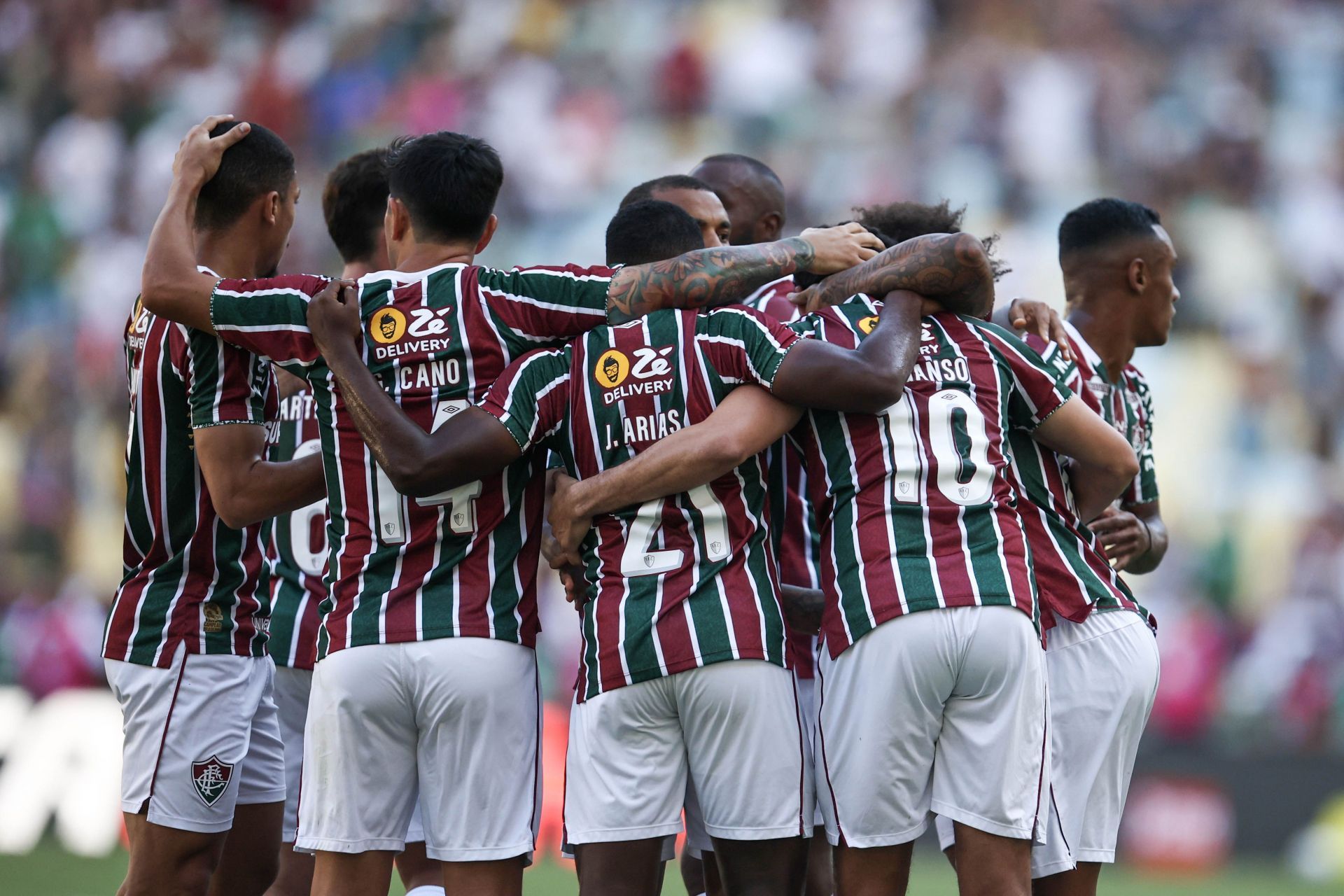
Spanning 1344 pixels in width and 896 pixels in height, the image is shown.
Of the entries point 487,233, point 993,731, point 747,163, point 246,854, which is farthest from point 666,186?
point 246,854

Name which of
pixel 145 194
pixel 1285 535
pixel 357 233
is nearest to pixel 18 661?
pixel 145 194

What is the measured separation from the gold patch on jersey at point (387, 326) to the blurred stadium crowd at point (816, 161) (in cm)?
714

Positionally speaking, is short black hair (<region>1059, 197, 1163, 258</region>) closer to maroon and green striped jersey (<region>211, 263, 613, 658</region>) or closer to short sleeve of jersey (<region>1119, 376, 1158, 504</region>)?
short sleeve of jersey (<region>1119, 376, 1158, 504</region>)

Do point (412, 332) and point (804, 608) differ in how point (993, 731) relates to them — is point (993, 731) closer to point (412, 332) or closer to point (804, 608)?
point (804, 608)

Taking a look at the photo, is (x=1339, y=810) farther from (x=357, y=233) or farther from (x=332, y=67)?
(x=332, y=67)

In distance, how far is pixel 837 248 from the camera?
4711 mm

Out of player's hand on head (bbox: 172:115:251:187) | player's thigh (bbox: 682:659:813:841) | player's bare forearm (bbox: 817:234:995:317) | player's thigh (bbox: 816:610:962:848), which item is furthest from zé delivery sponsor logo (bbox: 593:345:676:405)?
player's hand on head (bbox: 172:115:251:187)

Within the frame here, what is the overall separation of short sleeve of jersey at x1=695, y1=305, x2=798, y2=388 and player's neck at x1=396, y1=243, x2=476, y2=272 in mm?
734

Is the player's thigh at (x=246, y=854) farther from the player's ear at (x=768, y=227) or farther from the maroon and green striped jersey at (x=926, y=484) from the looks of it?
the player's ear at (x=768, y=227)

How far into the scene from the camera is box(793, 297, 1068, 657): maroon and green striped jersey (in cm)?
423

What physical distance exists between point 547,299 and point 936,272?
3.64ft

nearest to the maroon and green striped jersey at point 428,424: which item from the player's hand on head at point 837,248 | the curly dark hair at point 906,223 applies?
the player's hand on head at point 837,248

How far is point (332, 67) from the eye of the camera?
53.4 ft

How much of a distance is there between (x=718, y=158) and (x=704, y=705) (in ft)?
9.12
